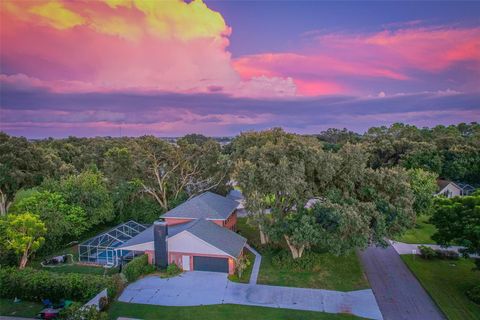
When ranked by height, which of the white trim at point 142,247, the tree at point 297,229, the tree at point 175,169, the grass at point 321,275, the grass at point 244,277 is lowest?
the grass at point 321,275

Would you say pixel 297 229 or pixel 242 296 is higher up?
pixel 297 229

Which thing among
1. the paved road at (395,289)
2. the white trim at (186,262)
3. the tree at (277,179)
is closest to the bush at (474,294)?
the paved road at (395,289)

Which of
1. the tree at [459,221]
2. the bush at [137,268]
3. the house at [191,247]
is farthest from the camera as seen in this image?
the house at [191,247]

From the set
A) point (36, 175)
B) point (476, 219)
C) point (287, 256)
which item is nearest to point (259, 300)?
point (287, 256)

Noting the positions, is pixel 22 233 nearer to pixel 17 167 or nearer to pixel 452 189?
pixel 17 167

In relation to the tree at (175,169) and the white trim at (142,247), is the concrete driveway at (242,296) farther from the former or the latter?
the tree at (175,169)

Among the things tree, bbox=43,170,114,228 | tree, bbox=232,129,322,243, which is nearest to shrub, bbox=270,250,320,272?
tree, bbox=232,129,322,243

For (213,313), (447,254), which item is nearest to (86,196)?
(213,313)

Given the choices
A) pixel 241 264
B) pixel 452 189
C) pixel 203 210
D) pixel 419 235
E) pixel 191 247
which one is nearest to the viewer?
pixel 241 264
